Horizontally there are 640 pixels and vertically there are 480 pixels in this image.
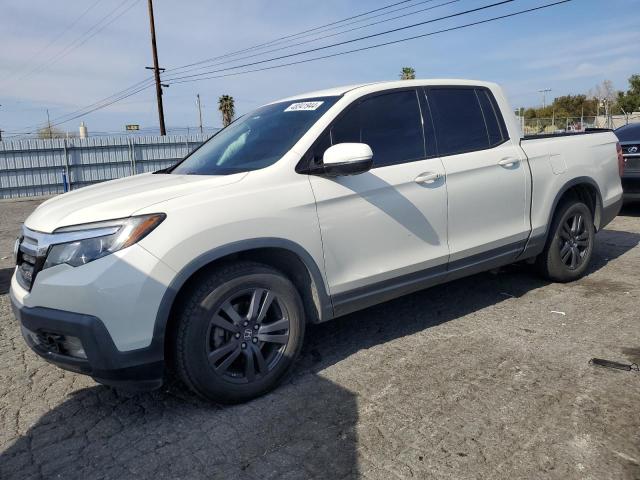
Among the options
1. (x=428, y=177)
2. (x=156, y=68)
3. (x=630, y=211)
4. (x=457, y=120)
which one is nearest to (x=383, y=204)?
(x=428, y=177)

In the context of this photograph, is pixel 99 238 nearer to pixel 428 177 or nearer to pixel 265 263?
pixel 265 263

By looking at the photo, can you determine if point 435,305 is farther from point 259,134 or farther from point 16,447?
point 16,447

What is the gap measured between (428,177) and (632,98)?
6146cm

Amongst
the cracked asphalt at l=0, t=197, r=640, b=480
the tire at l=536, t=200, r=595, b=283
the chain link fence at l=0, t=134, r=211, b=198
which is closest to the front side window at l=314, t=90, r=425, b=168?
the cracked asphalt at l=0, t=197, r=640, b=480

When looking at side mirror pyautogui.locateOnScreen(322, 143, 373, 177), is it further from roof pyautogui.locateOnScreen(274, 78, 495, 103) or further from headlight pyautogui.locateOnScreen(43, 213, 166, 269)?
headlight pyautogui.locateOnScreen(43, 213, 166, 269)

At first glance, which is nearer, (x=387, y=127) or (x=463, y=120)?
(x=387, y=127)

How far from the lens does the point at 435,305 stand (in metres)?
4.78

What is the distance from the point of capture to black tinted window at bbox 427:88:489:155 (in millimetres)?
4120

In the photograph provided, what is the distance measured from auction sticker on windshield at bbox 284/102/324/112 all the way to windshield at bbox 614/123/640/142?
6794 mm

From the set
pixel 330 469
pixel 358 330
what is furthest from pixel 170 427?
pixel 358 330

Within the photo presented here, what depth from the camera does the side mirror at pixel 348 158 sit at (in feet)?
10.5

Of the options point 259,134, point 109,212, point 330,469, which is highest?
point 259,134

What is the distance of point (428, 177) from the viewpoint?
151 inches

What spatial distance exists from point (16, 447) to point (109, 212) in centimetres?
131
